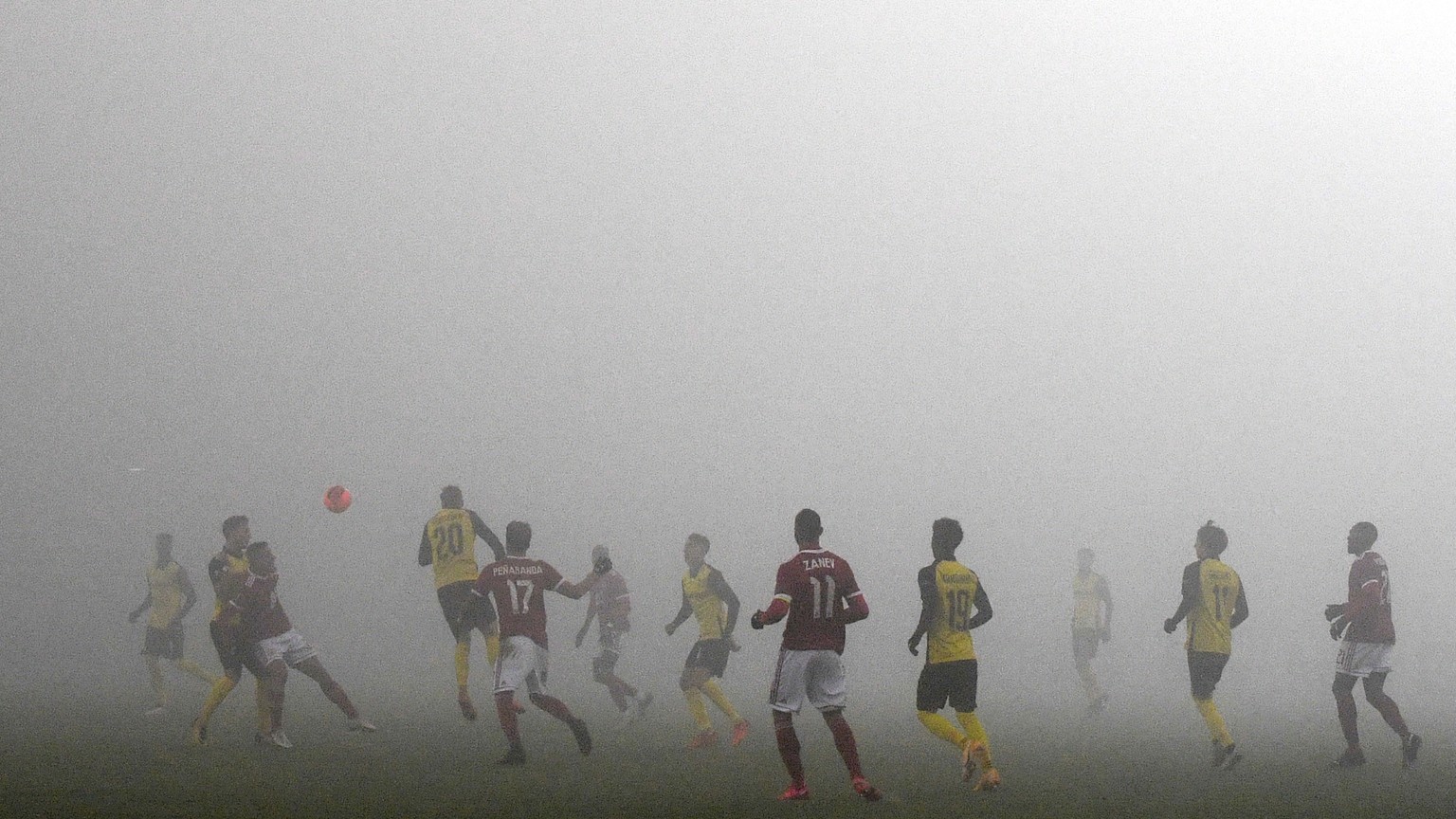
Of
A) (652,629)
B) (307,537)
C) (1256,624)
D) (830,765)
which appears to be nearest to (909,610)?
(652,629)

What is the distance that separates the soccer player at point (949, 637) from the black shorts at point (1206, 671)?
9.84 ft

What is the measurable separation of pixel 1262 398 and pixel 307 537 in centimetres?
5673

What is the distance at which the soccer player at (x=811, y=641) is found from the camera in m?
10.0

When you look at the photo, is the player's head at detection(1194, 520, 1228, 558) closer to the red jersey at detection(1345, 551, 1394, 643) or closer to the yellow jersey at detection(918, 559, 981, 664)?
the red jersey at detection(1345, 551, 1394, 643)

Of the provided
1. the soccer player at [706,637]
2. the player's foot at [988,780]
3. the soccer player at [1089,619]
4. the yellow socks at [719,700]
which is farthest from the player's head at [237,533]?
the soccer player at [1089,619]

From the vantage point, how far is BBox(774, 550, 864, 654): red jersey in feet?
32.9

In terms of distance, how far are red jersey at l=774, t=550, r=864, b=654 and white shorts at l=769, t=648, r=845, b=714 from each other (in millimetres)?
66

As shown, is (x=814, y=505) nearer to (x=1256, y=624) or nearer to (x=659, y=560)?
(x=659, y=560)

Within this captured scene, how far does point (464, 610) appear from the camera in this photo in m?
13.2

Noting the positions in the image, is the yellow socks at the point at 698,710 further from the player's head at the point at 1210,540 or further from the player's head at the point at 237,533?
the player's head at the point at 1210,540

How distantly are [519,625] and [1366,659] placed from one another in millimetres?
7395

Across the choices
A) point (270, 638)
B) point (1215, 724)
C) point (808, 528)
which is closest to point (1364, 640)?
point (1215, 724)

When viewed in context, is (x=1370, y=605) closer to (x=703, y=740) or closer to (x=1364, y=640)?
(x=1364, y=640)

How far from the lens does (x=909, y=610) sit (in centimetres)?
4156
